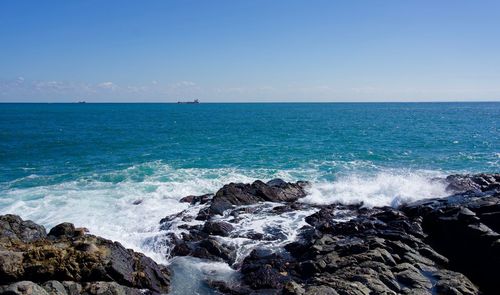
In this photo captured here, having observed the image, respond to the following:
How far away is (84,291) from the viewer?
1359 centimetres

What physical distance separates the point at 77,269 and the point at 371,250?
1325 cm

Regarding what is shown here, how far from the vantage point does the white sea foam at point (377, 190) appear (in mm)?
28219

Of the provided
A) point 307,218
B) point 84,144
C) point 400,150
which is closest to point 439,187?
point 307,218

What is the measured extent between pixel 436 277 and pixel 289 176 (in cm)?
2313

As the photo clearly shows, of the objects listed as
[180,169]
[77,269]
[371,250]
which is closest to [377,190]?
[371,250]

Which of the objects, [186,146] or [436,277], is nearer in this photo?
[436,277]

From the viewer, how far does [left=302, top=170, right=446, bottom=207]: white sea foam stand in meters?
28.2

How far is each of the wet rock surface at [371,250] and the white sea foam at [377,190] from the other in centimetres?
269

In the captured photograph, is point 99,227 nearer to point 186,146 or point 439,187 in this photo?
point 439,187

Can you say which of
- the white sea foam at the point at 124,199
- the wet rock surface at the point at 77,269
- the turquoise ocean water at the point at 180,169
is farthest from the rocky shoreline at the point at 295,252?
the turquoise ocean water at the point at 180,169

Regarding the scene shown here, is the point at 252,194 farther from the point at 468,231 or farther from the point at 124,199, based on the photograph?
the point at 468,231

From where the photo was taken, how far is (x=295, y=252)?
64.2 ft

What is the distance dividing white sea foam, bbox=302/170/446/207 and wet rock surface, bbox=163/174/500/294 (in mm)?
2685

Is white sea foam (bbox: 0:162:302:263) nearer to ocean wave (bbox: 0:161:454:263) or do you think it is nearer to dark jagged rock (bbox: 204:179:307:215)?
ocean wave (bbox: 0:161:454:263)
